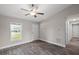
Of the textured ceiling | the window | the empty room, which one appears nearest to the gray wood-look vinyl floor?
the empty room

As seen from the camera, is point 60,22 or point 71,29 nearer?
point 71,29

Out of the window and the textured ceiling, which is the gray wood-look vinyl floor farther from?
the textured ceiling

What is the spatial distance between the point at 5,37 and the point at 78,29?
283 cm

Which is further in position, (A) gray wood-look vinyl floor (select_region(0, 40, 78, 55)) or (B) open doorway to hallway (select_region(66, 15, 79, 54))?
(B) open doorway to hallway (select_region(66, 15, 79, 54))

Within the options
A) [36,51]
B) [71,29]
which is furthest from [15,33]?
[71,29]

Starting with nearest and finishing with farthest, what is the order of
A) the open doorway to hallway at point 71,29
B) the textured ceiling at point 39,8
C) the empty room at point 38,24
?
the textured ceiling at point 39,8, the empty room at point 38,24, the open doorway to hallway at point 71,29

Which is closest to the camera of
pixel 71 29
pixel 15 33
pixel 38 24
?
pixel 15 33

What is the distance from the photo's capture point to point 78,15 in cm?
156

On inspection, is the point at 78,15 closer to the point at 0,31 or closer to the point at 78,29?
the point at 78,29

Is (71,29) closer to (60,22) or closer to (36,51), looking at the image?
(60,22)

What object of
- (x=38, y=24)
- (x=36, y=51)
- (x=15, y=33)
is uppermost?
(x=38, y=24)

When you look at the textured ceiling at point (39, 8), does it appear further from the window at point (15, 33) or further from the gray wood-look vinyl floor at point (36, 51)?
the gray wood-look vinyl floor at point (36, 51)

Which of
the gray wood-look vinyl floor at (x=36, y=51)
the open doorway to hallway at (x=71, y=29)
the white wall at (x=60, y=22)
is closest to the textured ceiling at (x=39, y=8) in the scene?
the white wall at (x=60, y=22)
